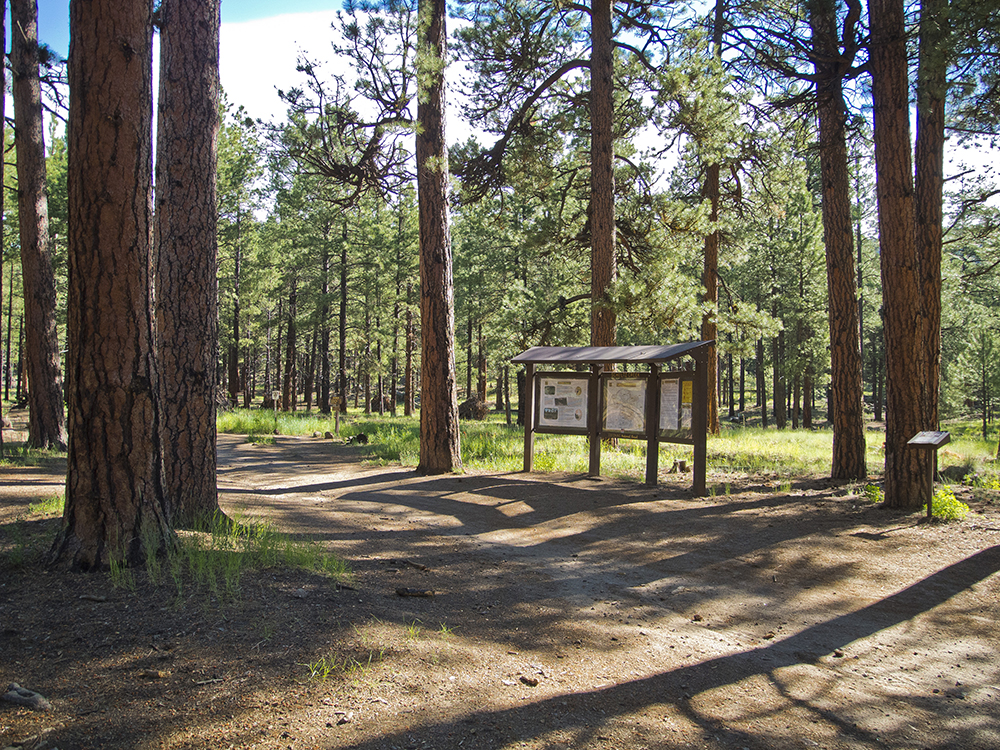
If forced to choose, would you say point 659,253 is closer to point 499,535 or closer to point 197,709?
point 499,535

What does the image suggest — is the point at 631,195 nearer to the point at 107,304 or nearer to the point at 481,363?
the point at 107,304

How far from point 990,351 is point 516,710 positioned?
32531mm

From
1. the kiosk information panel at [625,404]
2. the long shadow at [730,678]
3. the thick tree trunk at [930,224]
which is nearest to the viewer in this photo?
the long shadow at [730,678]

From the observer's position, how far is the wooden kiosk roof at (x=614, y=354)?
852 centimetres

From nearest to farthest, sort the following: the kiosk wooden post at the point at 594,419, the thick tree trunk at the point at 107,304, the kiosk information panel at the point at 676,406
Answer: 1. the thick tree trunk at the point at 107,304
2. the kiosk information panel at the point at 676,406
3. the kiosk wooden post at the point at 594,419

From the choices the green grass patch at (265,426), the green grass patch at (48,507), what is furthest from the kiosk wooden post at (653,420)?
the green grass patch at (265,426)

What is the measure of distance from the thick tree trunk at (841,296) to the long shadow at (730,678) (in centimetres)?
433

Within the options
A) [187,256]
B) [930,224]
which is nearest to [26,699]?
[187,256]

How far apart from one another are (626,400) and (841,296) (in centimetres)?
388

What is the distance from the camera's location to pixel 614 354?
957cm

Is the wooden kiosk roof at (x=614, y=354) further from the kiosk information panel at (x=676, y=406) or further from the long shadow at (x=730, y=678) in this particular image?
the long shadow at (x=730, y=678)

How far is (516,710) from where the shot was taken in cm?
291

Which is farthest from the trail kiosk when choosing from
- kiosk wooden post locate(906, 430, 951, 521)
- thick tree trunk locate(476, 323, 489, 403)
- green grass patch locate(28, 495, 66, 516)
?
thick tree trunk locate(476, 323, 489, 403)

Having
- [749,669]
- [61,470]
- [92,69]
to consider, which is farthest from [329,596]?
[61,470]
